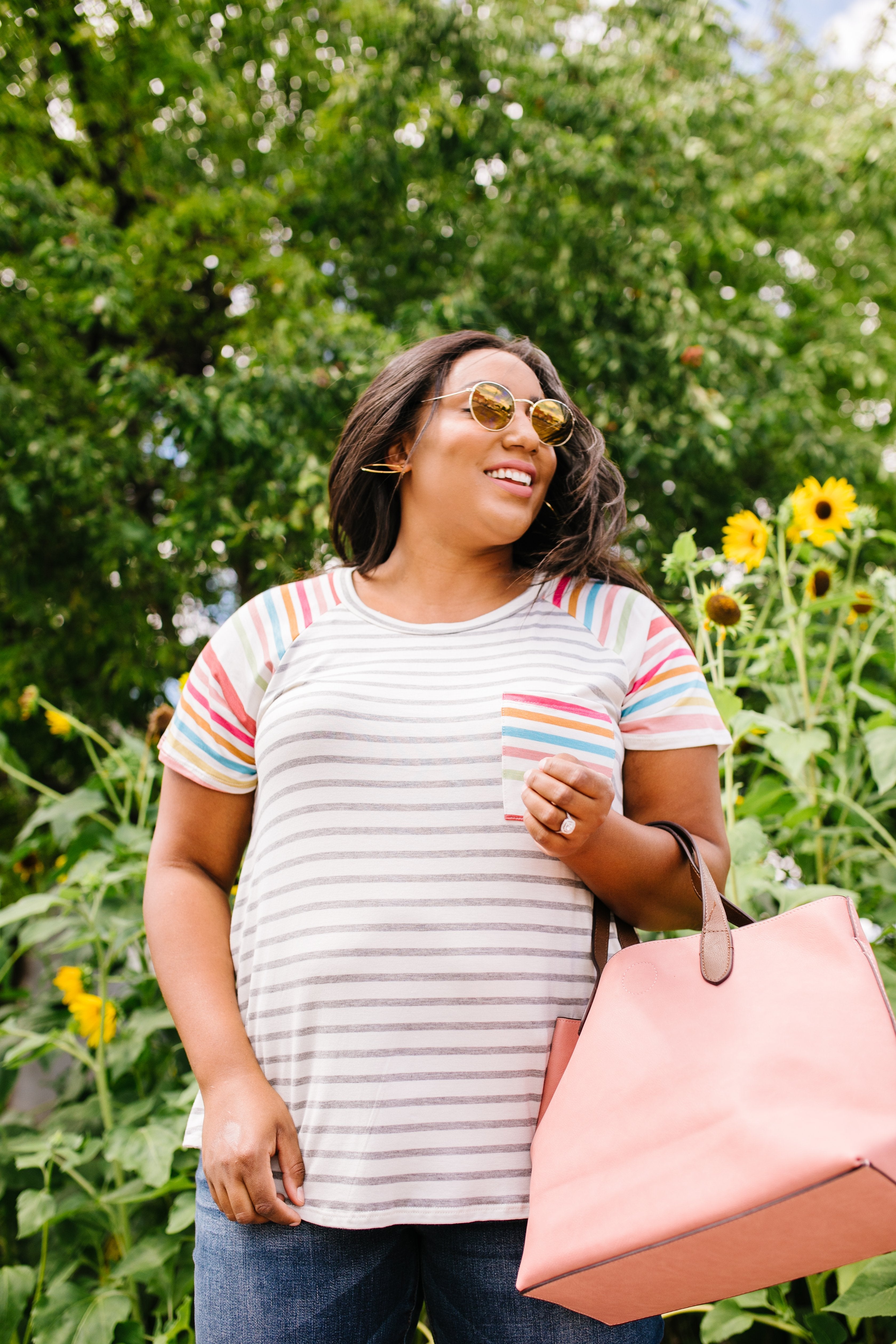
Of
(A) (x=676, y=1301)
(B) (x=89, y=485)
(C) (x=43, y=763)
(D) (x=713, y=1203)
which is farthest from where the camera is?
(C) (x=43, y=763)

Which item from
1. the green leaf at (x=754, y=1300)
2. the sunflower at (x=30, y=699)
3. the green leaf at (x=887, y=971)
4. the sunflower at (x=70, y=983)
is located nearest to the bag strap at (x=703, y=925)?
the green leaf at (x=887, y=971)

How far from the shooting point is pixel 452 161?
220 inches

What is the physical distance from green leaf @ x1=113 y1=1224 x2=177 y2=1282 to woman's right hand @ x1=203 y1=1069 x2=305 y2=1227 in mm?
845

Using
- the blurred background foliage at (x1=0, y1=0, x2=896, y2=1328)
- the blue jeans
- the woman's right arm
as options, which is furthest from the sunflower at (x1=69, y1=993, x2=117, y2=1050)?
the blue jeans

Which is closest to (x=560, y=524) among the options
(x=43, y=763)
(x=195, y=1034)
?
(x=195, y=1034)

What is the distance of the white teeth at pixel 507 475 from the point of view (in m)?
1.29

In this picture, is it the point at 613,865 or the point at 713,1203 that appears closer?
the point at 713,1203

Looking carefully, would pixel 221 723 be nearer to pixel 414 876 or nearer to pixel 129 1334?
pixel 414 876

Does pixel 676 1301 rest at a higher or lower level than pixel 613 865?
lower

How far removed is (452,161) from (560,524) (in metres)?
5.07

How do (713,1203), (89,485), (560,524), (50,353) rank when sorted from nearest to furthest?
(713,1203), (560,524), (89,485), (50,353)

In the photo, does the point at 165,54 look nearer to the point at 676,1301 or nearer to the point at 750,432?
the point at 750,432

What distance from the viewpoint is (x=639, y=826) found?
981 millimetres

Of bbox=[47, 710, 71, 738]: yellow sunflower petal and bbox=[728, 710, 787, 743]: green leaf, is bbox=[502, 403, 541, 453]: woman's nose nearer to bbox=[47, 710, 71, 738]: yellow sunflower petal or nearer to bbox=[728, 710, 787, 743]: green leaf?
bbox=[728, 710, 787, 743]: green leaf
